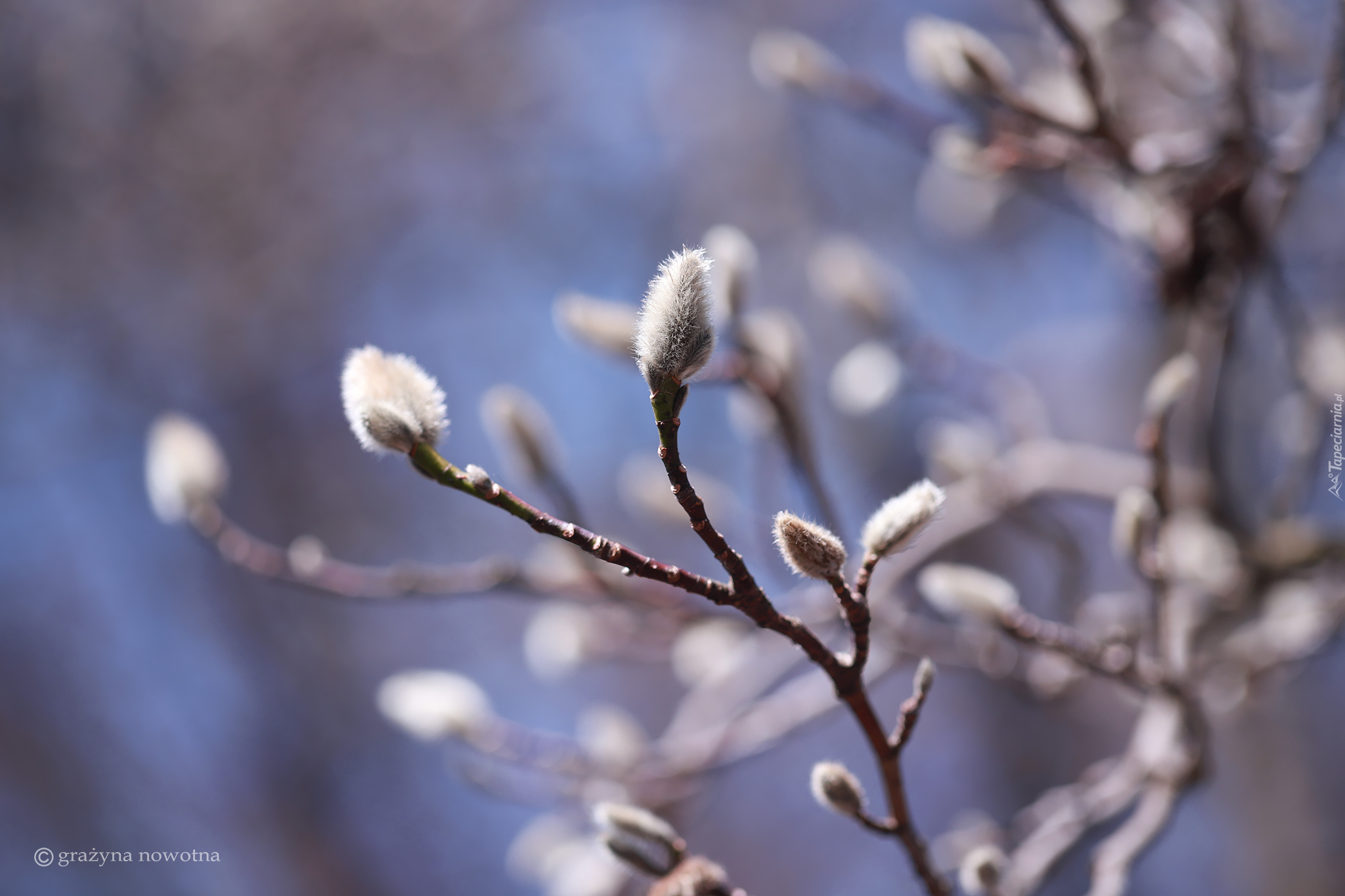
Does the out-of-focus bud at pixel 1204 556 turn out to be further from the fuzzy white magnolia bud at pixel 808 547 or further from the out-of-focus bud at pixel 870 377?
the fuzzy white magnolia bud at pixel 808 547

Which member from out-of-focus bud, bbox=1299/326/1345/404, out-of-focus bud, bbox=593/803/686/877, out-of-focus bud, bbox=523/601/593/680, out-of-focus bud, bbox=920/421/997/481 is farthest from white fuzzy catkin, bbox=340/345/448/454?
out-of-focus bud, bbox=1299/326/1345/404

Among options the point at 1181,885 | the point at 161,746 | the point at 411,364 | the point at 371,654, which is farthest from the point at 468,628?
the point at 411,364

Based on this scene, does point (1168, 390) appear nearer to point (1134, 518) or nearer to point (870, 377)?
point (1134, 518)

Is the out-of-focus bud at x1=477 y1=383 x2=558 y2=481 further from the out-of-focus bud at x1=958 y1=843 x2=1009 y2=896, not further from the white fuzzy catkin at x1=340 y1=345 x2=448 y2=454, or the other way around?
the out-of-focus bud at x1=958 y1=843 x2=1009 y2=896

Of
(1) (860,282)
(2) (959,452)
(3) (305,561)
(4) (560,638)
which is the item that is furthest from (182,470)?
(2) (959,452)

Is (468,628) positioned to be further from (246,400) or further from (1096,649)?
(1096,649)

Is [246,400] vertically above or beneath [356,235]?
beneath
